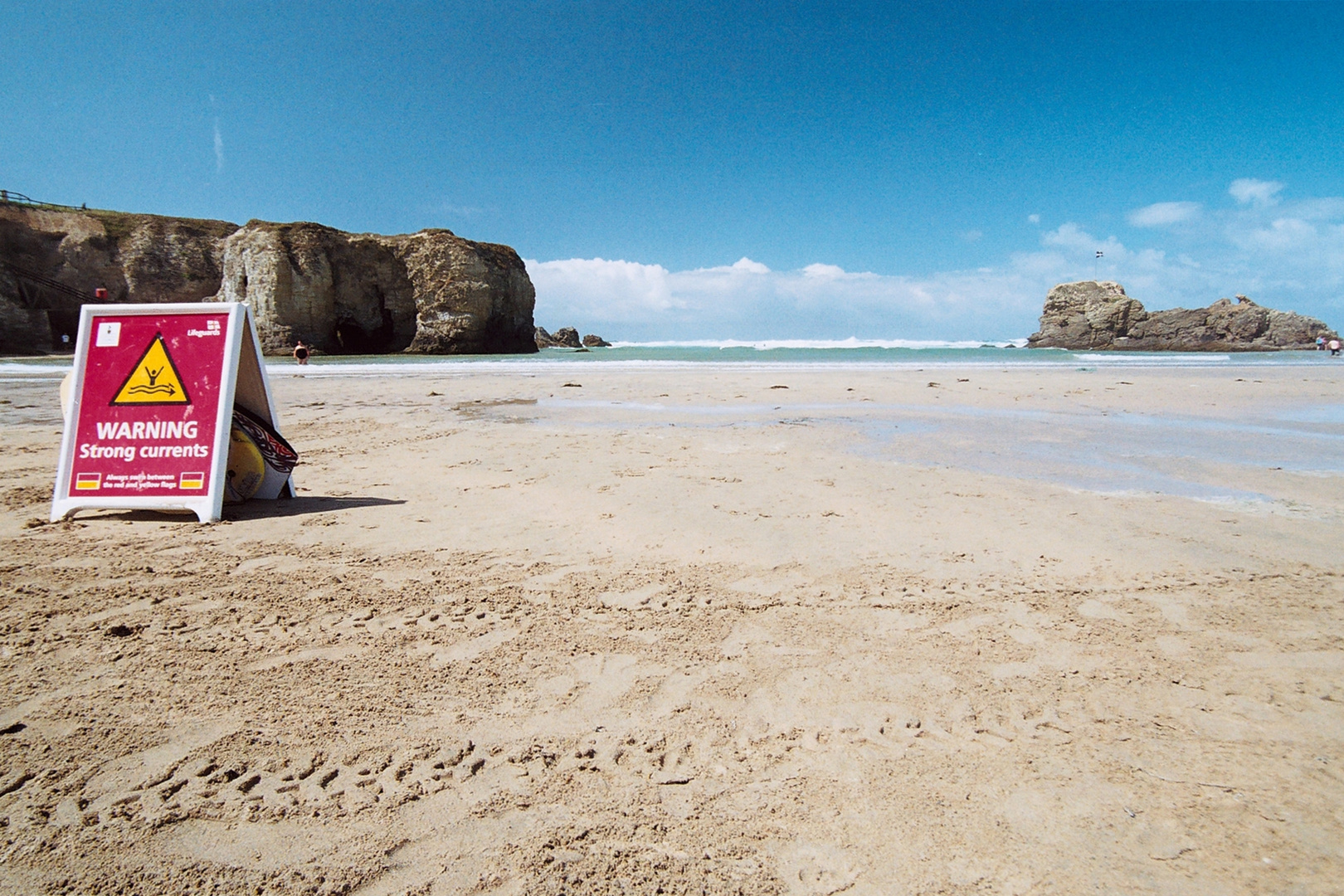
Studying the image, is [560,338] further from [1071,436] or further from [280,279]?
[1071,436]

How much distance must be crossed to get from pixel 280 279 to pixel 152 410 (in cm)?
4317

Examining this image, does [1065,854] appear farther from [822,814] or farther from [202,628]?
[202,628]

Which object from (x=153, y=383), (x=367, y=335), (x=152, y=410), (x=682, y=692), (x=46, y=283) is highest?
(x=46, y=283)

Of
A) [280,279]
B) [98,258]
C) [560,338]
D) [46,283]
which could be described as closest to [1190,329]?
[560,338]

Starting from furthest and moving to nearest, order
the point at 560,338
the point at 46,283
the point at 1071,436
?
1. the point at 560,338
2. the point at 46,283
3. the point at 1071,436

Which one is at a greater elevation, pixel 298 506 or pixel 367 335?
pixel 367 335

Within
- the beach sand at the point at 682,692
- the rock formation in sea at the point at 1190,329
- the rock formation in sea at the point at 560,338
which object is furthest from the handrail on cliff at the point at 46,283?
the rock formation in sea at the point at 1190,329

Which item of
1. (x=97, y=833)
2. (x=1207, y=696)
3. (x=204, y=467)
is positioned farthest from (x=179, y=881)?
(x=204, y=467)

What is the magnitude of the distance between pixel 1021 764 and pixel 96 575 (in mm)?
3752

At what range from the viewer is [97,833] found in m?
1.41

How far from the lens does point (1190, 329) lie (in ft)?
191

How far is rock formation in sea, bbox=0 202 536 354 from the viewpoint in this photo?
40.6 metres

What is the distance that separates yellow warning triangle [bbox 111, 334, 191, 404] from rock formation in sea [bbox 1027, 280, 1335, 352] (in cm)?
6448

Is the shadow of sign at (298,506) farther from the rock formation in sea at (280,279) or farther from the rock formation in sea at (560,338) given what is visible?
the rock formation in sea at (560,338)
